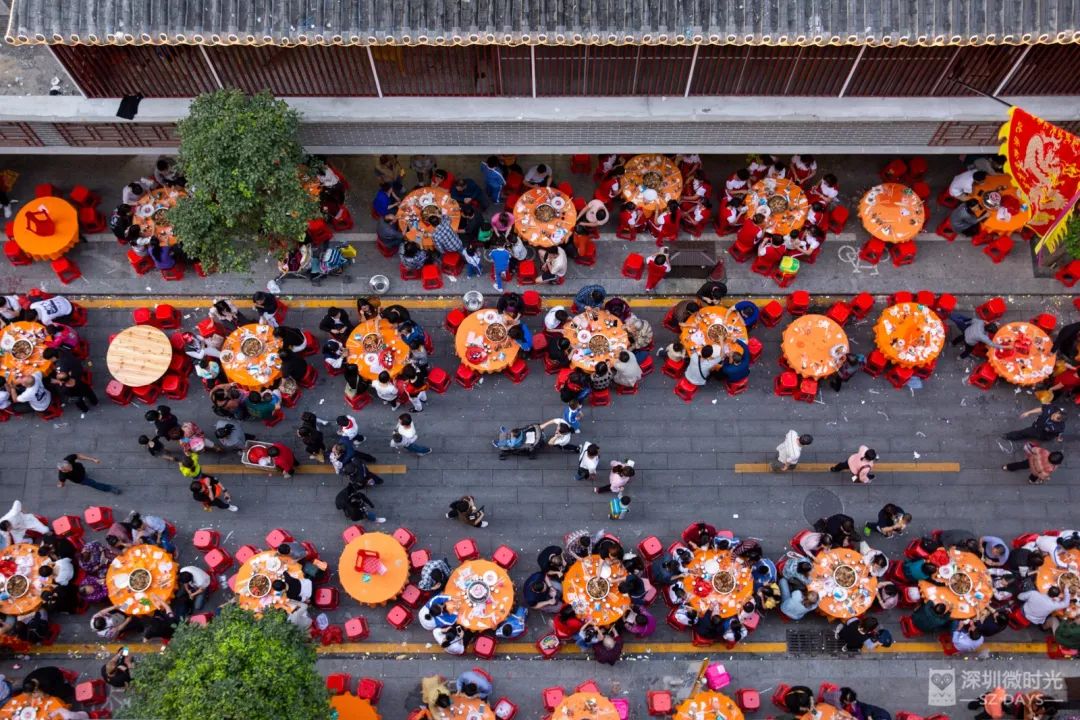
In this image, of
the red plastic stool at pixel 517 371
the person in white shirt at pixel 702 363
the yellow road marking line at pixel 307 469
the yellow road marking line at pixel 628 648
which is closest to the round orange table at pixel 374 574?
the yellow road marking line at pixel 628 648

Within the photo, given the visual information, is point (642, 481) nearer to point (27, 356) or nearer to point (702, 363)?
point (702, 363)

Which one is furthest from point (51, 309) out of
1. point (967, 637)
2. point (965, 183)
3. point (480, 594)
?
point (965, 183)

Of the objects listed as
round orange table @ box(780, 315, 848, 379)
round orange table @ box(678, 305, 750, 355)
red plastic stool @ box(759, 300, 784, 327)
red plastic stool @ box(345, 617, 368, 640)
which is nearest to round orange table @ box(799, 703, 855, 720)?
round orange table @ box(780, 315, 848, 379)

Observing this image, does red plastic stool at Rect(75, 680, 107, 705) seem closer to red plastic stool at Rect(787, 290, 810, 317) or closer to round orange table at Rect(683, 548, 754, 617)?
round orange table at Rect(683, 548, 754, 617)

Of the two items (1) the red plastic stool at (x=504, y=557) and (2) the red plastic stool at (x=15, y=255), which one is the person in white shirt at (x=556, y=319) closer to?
(1) the red plastic stool at (x=504, y=557)

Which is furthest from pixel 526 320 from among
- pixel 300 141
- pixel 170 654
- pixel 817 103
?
pixel 170 654

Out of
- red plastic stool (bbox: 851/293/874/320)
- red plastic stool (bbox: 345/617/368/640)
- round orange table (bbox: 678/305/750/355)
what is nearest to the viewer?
red plastic stool (bbox: 345/617/368/640)
